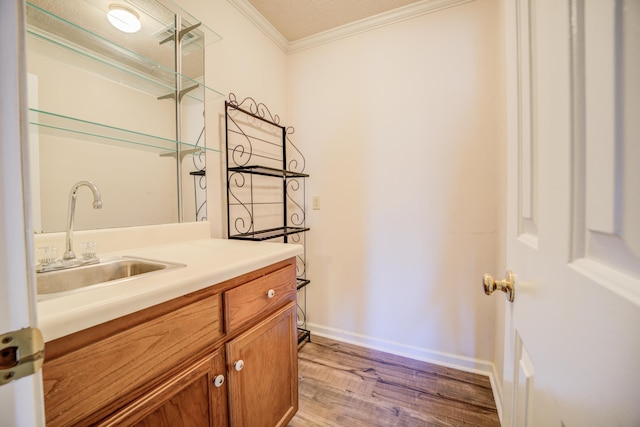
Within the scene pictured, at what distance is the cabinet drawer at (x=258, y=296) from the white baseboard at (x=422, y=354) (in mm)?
1000

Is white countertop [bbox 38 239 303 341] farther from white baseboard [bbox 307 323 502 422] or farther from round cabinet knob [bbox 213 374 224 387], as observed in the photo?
white baseboard [bbox 307 323 502 422]

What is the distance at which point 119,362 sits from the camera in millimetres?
523

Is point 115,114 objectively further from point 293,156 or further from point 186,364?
point 293,156

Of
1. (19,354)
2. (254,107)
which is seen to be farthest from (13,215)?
(254,107)

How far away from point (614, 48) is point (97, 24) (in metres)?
1.57

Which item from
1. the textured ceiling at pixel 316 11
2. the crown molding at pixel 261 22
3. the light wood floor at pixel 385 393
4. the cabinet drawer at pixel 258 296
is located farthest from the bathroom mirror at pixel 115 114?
the light wood floor at pixel 385 393

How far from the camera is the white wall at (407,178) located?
148cm

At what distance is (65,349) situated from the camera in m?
0.45

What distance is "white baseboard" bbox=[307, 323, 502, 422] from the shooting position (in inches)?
56.4

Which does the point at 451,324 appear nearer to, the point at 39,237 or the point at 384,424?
the point at 384,424

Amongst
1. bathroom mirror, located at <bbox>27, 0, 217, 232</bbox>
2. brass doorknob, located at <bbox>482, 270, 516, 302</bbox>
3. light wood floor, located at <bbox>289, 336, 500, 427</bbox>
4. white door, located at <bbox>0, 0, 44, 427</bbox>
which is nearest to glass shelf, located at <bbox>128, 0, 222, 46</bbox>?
bathroom mirror, located at <bbox>27, 0, 217, 232</bbox>

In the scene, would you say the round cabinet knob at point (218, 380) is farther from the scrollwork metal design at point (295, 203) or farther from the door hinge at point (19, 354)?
the scrollwork metal design at point (295, 203)

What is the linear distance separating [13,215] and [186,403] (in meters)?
0.66

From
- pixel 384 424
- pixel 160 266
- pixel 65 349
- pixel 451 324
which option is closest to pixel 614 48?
pixel 65 349
